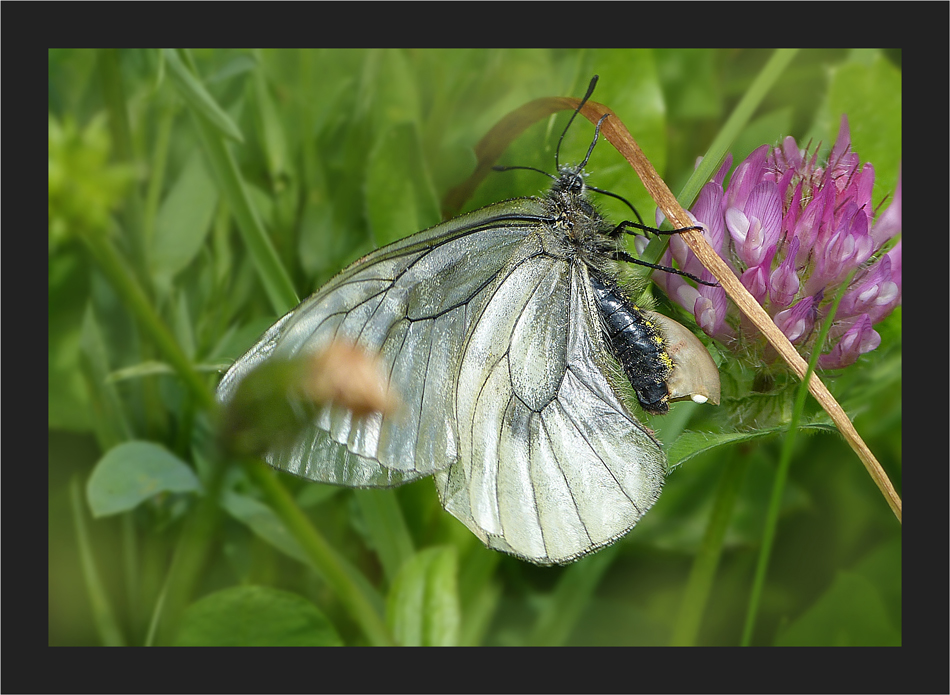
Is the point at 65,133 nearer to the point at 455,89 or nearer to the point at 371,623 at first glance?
the point at 455,89

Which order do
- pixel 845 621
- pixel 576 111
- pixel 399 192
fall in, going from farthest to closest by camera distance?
pixel 399 192 < pixel 845 621 < pixel 576 111

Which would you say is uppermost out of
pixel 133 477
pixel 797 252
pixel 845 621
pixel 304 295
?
pixel 304 295

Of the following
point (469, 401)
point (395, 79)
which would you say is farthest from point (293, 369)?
point (395, 79)

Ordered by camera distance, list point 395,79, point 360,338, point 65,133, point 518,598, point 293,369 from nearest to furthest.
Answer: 1. point 293,369
2. point 360,338
3. point 65,133
4. point 518,598
5. point 395,79

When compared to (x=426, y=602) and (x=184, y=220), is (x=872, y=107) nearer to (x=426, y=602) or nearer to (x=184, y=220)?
(x=426, y=602)

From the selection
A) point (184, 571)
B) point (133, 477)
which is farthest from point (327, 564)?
point (133, 477)

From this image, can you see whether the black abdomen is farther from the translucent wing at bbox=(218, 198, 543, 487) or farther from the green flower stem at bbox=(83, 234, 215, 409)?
the green flower stem at bbox=(83, 234, 215, 409)

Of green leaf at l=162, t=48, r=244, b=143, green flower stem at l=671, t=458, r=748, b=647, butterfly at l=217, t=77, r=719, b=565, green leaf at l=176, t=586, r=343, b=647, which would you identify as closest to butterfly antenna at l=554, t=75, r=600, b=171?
butterfly at l=217, t=77, r=719, b=565
